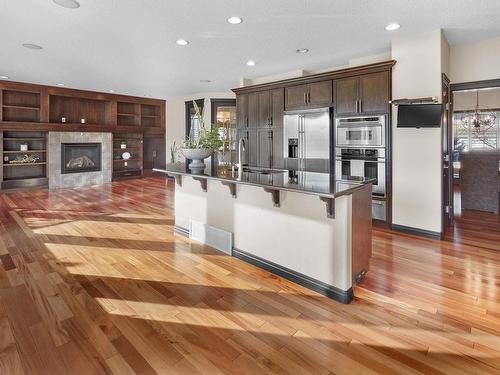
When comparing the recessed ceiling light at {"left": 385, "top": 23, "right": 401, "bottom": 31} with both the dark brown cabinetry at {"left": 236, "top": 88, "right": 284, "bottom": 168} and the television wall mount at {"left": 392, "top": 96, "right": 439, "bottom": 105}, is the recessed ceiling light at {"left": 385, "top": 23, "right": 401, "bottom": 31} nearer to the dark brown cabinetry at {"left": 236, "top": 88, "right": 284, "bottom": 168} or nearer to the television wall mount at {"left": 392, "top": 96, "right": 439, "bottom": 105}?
the television wall mount at {"left": 392, "top": 96, "right": 439, "bottom": 105}

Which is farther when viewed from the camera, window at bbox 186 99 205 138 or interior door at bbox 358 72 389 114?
window at bbox 186 99 205 138

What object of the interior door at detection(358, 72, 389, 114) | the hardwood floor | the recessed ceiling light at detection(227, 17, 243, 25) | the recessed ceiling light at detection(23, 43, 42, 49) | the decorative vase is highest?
the recessed ceiling light at detection(23, 43, 42, 49)

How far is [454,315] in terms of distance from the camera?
2.36 m

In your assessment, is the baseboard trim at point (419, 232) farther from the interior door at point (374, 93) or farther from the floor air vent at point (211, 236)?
the floor air vent at point (211, 236)

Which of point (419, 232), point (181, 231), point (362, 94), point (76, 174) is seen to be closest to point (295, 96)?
point (362, 94)

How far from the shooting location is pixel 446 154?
4.59 m

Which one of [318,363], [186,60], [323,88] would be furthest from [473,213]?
[186,60]

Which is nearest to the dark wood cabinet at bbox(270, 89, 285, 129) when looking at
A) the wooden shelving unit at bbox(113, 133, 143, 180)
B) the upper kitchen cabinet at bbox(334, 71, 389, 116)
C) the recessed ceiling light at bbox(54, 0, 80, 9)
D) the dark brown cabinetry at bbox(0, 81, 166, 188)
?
the upper kitchen cabinet at bbox(334, 71, 389, 116)

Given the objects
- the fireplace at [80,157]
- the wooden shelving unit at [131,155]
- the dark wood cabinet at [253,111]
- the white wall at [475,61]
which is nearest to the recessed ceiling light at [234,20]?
the dark wood cabinet at [253,111]

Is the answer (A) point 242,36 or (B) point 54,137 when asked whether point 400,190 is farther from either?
(B) point 54,137

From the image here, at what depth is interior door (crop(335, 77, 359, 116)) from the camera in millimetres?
4934

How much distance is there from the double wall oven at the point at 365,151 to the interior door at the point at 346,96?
0.13 metres

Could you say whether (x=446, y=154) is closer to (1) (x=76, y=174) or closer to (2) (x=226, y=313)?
(2) (x=226, y=313)

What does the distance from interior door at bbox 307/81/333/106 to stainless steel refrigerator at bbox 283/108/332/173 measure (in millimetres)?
128
